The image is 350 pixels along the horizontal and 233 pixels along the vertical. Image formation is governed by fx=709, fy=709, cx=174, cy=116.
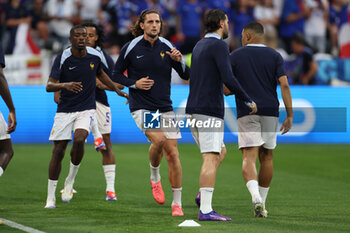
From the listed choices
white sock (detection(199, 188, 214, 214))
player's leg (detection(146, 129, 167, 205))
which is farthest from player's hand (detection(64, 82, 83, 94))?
white sock (detection(199, 188, 214, 214))

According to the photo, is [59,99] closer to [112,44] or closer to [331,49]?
[112,44]

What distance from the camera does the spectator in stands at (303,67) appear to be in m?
19.7

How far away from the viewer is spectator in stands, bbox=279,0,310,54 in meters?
22.2

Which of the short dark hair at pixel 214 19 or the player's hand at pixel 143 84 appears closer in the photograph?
the short dark hair at pixel 214 19

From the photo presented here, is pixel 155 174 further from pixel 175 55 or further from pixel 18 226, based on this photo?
pixel 18 226

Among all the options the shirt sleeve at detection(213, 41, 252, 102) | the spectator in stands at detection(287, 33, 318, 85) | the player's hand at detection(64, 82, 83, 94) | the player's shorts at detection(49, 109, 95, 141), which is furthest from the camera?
the spectator in stands at detection(287, 33, 318, 85)

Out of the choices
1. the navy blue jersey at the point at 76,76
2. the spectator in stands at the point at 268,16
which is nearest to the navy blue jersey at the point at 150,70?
the navy blue jersey at the point at 76,76

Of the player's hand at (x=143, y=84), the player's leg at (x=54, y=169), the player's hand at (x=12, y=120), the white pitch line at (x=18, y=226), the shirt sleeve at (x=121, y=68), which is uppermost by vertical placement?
the shirt sleeve at (x=121, y=68)

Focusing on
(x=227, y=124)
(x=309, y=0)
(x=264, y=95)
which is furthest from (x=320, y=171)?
(x=309, y=0)

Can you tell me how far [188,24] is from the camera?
68.9 feet

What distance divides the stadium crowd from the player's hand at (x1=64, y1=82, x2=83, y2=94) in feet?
35.7

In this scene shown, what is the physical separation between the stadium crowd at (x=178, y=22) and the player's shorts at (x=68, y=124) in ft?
35.1

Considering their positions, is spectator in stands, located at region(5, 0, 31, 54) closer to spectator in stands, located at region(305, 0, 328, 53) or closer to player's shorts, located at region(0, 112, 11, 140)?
spectator in stands, located at region(305, 0, 328, 53)

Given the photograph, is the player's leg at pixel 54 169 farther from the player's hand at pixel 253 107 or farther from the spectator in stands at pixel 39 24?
the spectator in stands at pixel 39 24
